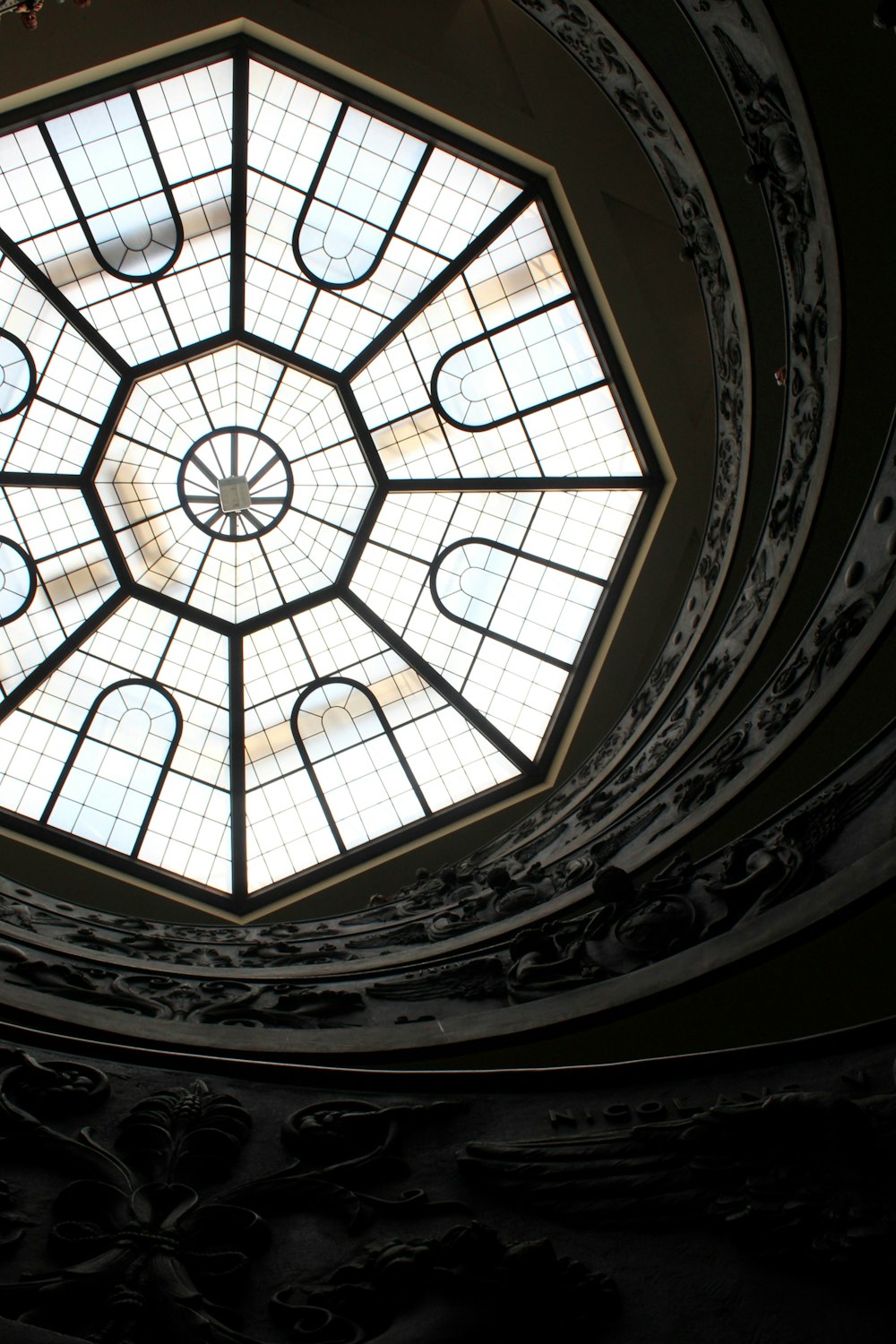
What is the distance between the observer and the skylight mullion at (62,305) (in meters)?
14.9

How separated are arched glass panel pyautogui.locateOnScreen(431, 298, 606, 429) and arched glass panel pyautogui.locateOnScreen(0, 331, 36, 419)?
6.33 m

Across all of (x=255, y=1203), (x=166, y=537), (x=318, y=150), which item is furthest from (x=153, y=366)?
(x=255, y=1203)

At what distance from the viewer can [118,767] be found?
16.7 metres

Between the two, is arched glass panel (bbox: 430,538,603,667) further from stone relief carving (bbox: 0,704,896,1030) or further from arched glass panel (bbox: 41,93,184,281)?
stone relief carving (bbox: 0,704,896,1030)

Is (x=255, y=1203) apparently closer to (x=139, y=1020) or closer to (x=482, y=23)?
(x=139, y=1020)

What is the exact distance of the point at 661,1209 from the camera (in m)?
3.84

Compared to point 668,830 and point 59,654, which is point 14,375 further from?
point 668,830

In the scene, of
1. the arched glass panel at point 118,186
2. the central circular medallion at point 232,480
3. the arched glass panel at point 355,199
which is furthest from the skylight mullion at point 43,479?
the arched glass panel at point 355,199

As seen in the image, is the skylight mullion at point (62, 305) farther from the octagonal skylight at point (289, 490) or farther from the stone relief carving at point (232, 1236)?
the stone relief carving at point (232, 1236)

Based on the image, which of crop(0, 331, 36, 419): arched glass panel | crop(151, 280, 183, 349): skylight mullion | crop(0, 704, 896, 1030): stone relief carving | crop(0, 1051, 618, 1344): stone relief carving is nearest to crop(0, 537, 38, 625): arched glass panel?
crop(0, 331, 36, 419): arched glass panel

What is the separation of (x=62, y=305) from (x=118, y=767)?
7339 millimetres

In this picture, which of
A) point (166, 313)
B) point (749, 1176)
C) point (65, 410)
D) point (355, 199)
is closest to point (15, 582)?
point (65, 410)

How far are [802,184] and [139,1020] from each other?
358 inches

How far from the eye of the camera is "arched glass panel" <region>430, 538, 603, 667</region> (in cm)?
1678
